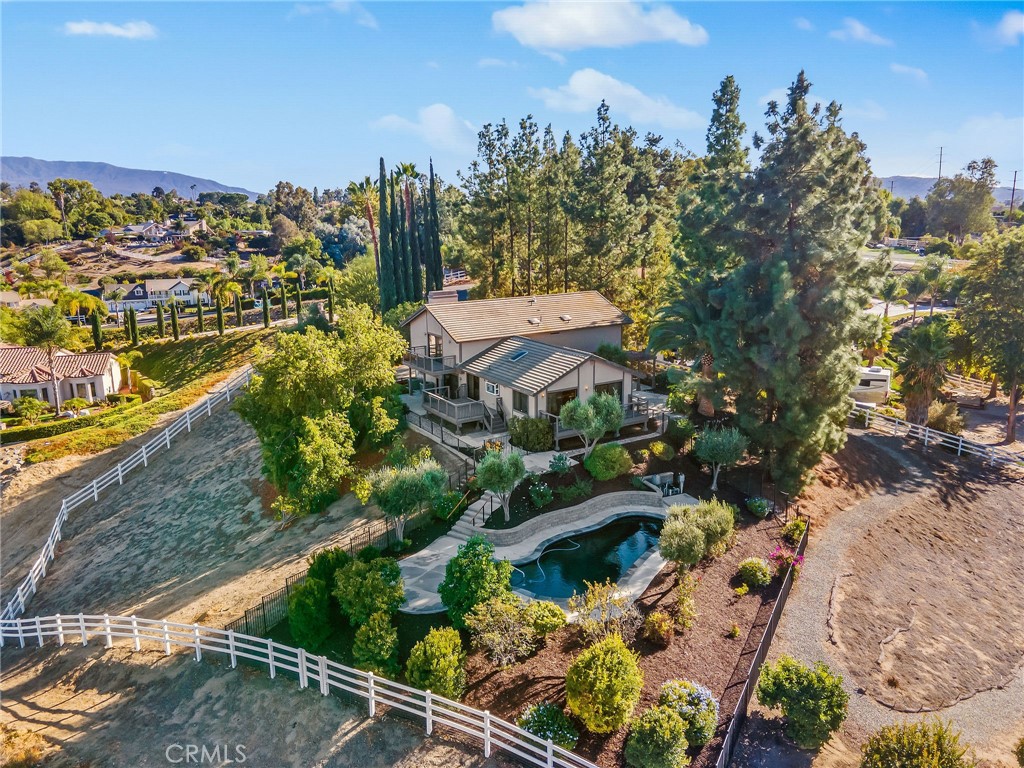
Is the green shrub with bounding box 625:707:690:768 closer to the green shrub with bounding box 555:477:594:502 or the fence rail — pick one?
the fence rail

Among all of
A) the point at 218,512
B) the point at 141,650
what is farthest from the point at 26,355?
the point at 141,650

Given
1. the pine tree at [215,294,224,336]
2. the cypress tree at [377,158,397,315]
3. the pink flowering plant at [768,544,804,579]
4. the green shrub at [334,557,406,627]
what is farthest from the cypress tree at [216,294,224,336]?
the pink flowering plant at [768,544,804,579]

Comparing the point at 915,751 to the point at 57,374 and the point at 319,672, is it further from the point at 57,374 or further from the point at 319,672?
the point at 57,374

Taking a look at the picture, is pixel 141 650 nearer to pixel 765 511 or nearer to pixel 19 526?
pixel 19 526

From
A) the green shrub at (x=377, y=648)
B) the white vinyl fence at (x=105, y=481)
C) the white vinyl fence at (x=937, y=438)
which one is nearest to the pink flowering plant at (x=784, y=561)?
the green shrub at (x=377, y=648)

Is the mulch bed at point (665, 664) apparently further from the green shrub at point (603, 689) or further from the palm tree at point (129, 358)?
the palm tree at point (129, 358)
